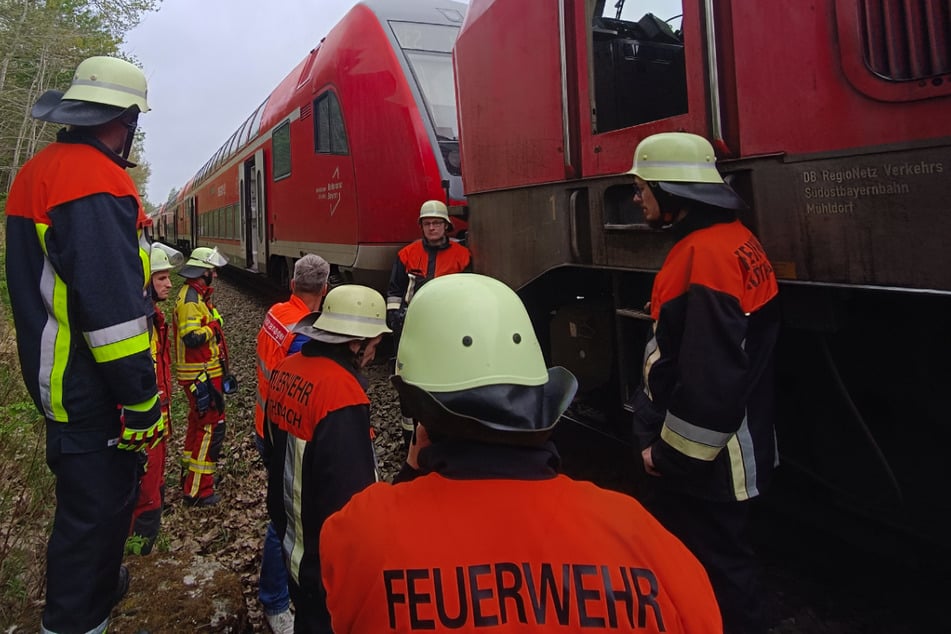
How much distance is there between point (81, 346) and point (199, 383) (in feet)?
6.49

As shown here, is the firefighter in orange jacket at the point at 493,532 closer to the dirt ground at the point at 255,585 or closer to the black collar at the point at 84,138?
the black collar at the point at 84,138

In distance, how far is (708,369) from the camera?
187 cm

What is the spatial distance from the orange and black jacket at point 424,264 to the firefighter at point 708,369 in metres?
2.60

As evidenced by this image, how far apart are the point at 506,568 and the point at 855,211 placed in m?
1.68

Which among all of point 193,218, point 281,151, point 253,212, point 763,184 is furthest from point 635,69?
point 193,218

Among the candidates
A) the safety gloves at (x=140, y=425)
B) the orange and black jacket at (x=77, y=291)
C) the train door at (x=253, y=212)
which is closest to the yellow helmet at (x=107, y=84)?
the orange and black jacket at (x=77, y=291)

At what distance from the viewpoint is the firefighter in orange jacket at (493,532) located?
0.86 m

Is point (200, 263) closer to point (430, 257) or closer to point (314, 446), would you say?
point (430, 257)

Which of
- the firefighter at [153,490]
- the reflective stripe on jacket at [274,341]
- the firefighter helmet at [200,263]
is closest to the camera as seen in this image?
the reflective stripe on jacket at [274,341]

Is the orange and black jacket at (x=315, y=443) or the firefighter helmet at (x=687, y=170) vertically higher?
the firefighter helmet at (x=687, y=170)

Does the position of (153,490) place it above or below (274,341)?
below

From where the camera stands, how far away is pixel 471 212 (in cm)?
435

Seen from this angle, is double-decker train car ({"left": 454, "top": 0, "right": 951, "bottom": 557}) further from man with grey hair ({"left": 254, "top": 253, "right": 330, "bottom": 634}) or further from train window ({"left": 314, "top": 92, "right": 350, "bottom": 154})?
train window ({"left": 314, "top": 92, "right": 350, "bottom": 154})

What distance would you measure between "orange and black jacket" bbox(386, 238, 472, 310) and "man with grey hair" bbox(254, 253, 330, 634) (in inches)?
69.1
